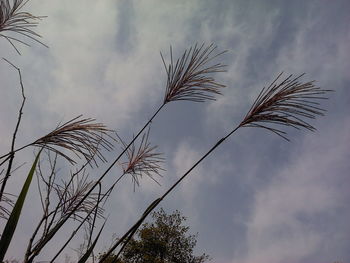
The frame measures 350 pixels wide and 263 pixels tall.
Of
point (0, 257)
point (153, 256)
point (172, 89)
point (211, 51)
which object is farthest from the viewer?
point (153, 256)

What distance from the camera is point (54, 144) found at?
5.14ft

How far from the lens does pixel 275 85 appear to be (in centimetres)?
188

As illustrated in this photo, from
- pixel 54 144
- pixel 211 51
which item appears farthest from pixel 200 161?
pixel 211 51

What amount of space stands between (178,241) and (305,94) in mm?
31379

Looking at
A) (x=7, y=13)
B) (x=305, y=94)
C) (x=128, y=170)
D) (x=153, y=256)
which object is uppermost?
(x=153, y=256)

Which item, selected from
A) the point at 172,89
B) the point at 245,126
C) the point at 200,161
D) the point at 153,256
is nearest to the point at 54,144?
the point at 200,161

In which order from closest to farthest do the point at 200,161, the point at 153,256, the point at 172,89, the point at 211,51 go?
1. the point at 200,161
2. the point at 172,89
3. the point at 211,51
4. the point at 153,256

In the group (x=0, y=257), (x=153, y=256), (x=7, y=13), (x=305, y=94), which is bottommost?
(x=0, y=257)

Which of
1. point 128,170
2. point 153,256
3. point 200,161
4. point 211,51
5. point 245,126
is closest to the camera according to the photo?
point 200,161

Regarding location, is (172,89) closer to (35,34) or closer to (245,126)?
(245,126)

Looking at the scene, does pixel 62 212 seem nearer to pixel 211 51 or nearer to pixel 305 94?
pixel 211 51

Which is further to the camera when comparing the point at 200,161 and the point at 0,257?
the point at 200,161

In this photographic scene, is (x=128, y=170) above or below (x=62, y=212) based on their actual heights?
above

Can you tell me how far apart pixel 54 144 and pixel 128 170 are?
38.5 inches
